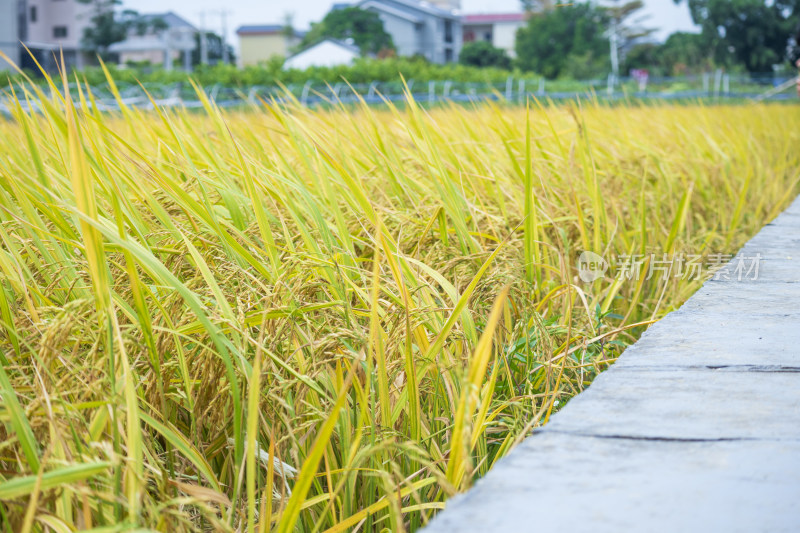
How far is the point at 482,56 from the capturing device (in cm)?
4500

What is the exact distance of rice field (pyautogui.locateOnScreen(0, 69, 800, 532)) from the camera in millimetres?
748

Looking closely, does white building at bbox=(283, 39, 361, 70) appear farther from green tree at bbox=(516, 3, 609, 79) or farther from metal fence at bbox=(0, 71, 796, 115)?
metal fence at bbox=(0, 71, 796, 115)

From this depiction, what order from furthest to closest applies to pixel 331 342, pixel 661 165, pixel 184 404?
1. pixel 661 165
2. pixel 184 404
3. pixel 331 342

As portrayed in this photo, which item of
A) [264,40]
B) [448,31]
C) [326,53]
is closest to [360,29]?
[326,53]

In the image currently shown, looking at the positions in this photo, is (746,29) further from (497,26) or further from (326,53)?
(497,26)

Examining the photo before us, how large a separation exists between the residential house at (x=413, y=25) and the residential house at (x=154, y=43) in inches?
438

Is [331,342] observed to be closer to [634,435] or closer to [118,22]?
[634,435]

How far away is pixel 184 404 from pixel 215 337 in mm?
273

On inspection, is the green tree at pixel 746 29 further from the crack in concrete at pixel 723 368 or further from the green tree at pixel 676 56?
the crack in concrete at pixel 723 368

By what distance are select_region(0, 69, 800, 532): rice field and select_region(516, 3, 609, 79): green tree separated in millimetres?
42209

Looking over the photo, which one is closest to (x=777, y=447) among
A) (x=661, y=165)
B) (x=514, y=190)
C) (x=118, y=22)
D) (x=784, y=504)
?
Result: (x=784, y=504)

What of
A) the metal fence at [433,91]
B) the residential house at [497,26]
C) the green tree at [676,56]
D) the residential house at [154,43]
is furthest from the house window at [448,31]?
the metal fence at [433,91]

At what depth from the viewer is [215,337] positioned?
2.66 feet

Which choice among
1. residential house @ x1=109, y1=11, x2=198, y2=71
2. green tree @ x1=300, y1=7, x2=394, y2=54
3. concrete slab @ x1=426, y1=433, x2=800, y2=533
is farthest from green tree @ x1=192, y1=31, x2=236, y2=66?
concrete slab @ x1=426, y1=433, x2=800, y2=533
